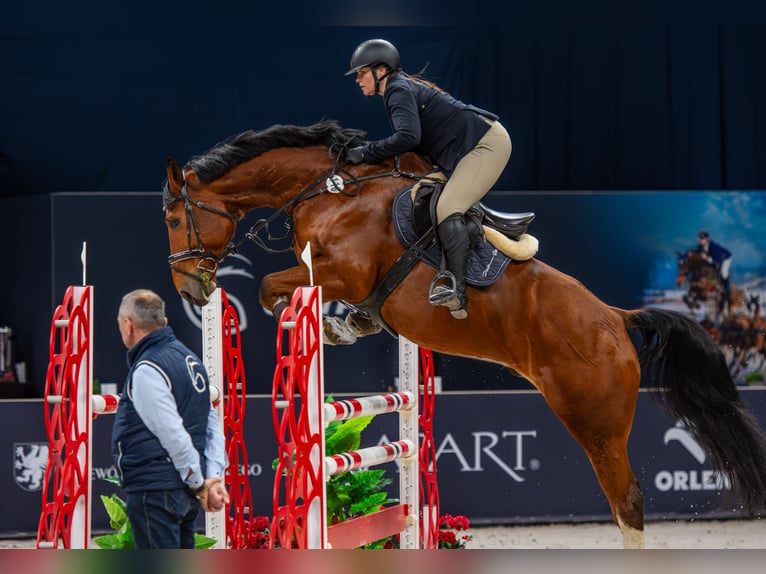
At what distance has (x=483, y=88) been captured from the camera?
30.5 ft

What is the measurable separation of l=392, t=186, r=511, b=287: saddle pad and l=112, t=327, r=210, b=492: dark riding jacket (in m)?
1.28

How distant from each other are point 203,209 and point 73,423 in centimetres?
111

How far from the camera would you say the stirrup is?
4199mm

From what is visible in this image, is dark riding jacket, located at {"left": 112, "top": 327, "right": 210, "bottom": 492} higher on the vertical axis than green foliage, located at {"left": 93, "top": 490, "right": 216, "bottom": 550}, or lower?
higher

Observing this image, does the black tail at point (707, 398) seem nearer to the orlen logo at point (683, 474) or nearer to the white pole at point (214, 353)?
the white pole at point (214, 353)

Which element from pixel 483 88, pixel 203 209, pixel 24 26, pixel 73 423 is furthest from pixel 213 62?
pixel 73 423

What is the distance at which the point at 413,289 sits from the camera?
14.4 feet

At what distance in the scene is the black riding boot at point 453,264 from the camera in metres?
4.21

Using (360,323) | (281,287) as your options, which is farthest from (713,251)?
(281,287)

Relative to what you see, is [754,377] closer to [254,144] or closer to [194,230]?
[254,144]

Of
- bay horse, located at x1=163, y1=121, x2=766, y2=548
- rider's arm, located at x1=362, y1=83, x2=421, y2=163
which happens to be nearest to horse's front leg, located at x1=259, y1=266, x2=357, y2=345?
bay horse, located at x1=163, y1=121, x2=766, y2=548

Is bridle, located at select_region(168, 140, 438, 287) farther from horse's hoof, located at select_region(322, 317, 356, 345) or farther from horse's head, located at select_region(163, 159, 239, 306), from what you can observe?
horse's hoof, located at select_region(322, 317, 356, 345)

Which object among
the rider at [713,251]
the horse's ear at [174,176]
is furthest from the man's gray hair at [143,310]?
the rider at [713,251]

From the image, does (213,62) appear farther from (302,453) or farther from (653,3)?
(302,453)
